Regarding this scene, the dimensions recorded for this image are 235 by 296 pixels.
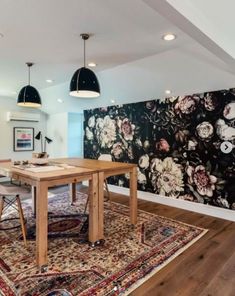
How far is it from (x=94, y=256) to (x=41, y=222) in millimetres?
696

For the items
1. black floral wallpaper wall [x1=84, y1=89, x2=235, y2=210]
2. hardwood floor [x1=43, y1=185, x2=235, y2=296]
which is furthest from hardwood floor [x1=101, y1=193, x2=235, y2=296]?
black floral wallpaper wall [x1=84, y1=89, x2=235, y2=210]

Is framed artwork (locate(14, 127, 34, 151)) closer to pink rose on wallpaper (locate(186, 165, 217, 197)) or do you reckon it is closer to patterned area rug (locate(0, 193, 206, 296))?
patterned area rug (locate(0, 193, 206, 296))

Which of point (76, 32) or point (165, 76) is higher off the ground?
point (76, 32)

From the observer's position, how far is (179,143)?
4078 millimetres

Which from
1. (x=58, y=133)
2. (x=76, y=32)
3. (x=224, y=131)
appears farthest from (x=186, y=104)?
(x=58, y=133)

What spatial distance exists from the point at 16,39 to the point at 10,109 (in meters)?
3.91

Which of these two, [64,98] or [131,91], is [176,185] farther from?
[64,98]

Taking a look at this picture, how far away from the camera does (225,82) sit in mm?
3285

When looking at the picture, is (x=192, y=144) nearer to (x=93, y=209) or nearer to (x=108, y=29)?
Result: (x=93, y=209)

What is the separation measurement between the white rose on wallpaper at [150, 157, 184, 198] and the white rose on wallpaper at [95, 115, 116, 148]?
1233mm

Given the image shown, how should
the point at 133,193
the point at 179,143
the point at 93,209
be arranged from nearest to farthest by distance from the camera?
the point at 93,209 < the point at 133,193 < the point at 179,143

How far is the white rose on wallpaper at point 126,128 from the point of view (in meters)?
4.88

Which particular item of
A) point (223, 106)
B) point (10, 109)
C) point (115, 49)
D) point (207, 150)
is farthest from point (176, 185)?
point (10, 109)

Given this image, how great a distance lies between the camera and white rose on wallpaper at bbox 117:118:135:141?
4.88 metres
